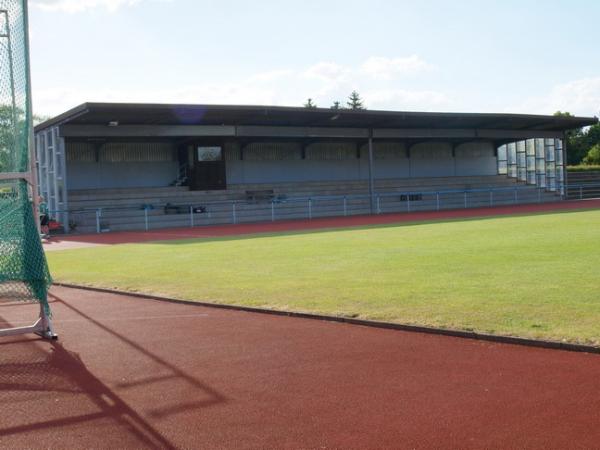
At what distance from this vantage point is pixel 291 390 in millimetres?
5359

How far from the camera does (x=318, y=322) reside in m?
7.91

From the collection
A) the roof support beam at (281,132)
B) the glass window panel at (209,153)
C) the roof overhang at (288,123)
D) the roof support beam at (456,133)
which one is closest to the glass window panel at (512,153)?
the roof support beam at (281,132)

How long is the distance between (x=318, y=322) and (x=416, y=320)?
106 cm

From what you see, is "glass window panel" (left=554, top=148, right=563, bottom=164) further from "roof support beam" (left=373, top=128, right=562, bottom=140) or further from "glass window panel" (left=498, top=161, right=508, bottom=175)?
"glass window panel" (left=498, top=161, right=508, bottom=175)

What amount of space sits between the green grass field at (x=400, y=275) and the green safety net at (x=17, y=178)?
2.47m

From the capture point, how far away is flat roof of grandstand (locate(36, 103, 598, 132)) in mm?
28250

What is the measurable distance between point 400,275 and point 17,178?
566cm

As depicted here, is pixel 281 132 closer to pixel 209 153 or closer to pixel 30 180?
pixel 209 153

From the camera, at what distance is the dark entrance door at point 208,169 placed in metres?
35.9

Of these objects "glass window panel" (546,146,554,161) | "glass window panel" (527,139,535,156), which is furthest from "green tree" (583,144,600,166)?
"glass window panel" (527,139,535,156)

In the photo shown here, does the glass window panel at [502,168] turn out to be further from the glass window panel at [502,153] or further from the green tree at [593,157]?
the green tree at [593,157]

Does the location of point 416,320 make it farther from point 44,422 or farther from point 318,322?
point 44,422

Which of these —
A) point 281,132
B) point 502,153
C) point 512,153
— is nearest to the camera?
point 281,132

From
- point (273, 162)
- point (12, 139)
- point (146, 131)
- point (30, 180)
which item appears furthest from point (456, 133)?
point (30, 180)
